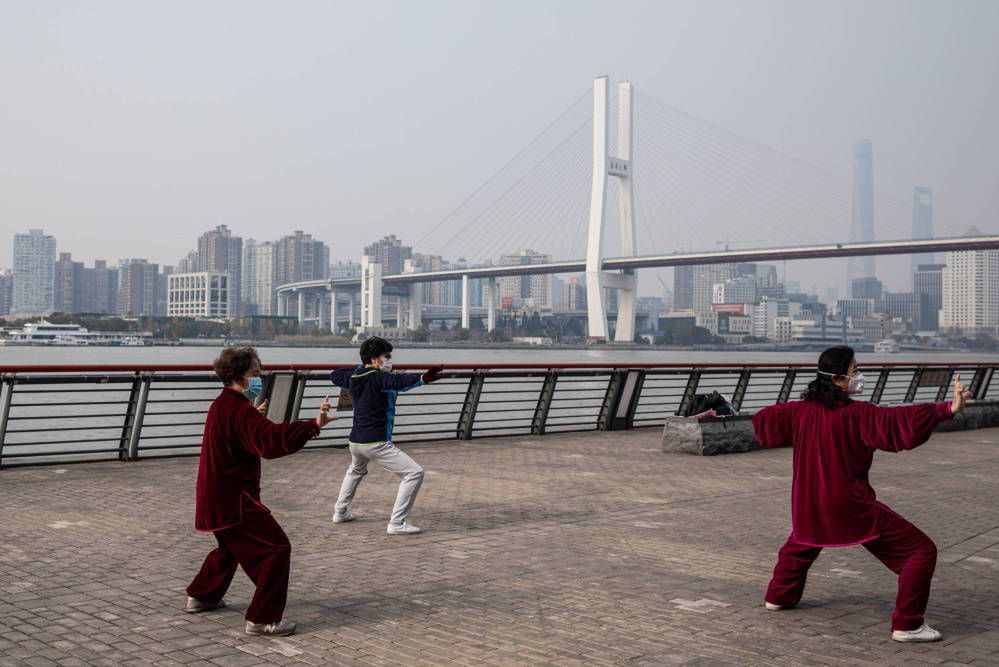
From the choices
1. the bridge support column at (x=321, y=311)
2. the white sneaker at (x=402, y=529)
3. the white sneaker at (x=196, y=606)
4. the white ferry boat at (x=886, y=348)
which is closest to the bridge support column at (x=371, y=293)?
the bridge support column at (x=321, y=311)

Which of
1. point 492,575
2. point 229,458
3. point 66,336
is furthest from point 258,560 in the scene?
point 66,336

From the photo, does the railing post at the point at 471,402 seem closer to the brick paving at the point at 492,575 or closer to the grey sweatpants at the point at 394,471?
the brick paving at the point at 492,575

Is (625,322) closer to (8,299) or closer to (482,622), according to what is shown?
(482,622)

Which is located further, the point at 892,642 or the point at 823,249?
the point at 823,249

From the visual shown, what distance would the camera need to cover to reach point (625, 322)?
74.1 m

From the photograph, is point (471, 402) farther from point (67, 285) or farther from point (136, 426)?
point (67, 285)

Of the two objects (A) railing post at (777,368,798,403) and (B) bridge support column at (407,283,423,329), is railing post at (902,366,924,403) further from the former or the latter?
(B) bridge support column at (407,283,423,329)

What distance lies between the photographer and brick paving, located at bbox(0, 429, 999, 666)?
418 centimetres

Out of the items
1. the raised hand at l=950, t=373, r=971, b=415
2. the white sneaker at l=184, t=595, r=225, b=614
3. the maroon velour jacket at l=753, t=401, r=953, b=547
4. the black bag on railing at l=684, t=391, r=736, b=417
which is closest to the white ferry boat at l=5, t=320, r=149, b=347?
the black bag on railing at l=684, t=391, r=736, b=417

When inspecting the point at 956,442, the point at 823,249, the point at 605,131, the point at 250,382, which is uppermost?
the point at 605,131

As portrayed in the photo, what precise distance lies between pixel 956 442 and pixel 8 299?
6526 inches

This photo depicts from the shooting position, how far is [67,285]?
161000 mm

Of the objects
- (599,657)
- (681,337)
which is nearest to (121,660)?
(599,657)

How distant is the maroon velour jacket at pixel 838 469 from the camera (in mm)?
4398
